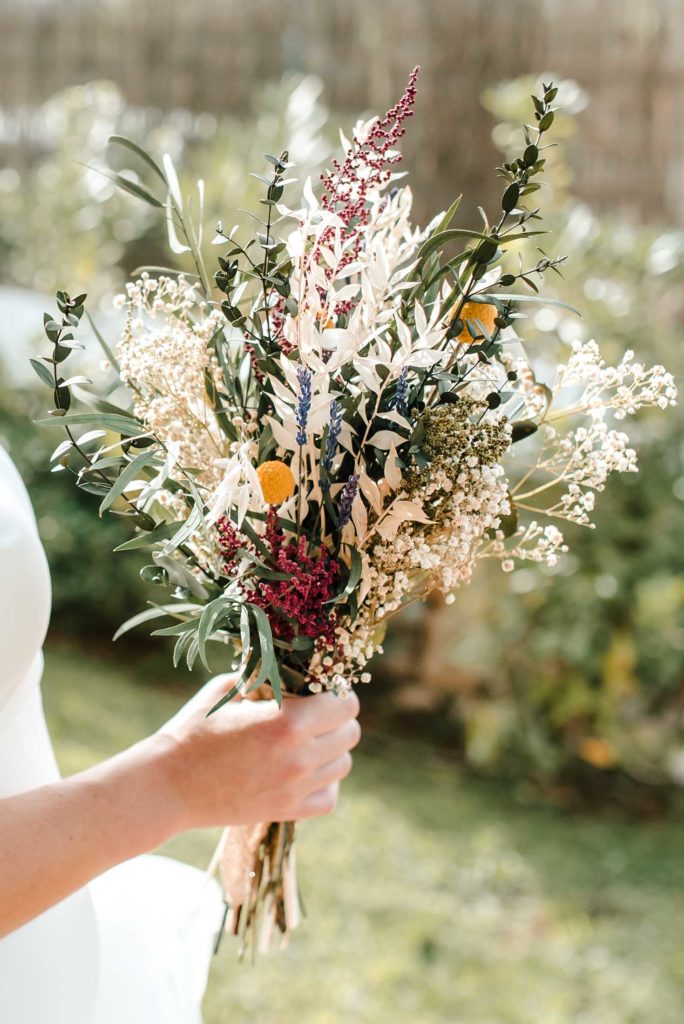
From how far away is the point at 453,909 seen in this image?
8.80 feet

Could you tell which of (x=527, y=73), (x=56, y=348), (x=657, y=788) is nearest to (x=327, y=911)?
(x=657, y=788)

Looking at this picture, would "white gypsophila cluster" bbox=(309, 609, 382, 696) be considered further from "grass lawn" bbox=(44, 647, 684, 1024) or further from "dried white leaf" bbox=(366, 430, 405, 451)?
"grass lawn" bbox=(44, 647, 684, 1024)

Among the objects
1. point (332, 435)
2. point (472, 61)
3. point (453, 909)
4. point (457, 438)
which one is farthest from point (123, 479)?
point (472, 61)

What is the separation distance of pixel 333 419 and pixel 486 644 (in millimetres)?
2291

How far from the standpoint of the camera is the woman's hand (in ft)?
3.66

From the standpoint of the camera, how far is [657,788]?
10.7 feet

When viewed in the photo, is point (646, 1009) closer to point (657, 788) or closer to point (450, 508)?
point (657, 788)

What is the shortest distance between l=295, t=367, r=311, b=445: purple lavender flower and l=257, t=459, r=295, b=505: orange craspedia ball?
0.04m

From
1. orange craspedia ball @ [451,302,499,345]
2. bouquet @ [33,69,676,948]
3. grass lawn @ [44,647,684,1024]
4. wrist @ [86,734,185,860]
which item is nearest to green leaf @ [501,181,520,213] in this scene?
bouquet @ [33,69,676,948]

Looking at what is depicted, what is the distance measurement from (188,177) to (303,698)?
11.9ft

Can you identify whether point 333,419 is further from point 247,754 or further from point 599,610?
point 599,610

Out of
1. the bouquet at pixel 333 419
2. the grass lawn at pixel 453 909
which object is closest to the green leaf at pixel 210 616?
the bouquet at pixel 333 419

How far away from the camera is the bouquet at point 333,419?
92cm

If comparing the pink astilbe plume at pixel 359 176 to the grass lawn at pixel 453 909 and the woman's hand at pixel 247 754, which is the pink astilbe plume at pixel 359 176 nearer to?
the woman's hand at pixel 247 754
